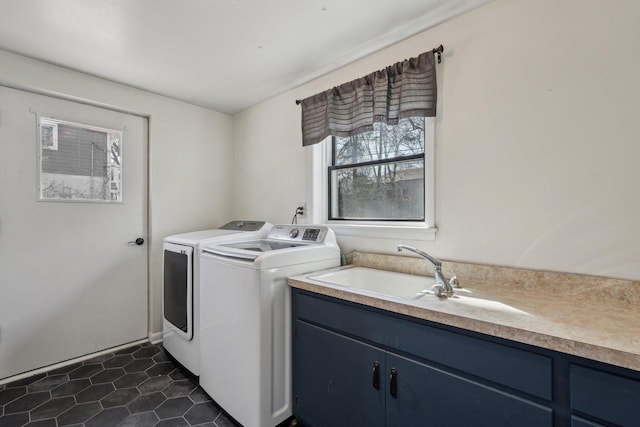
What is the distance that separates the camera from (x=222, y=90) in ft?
8.74

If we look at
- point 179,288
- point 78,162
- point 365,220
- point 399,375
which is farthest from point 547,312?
point 78,162

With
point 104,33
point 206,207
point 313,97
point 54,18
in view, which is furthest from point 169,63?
point 206,207

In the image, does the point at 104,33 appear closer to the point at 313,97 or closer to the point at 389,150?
the point at 313,97

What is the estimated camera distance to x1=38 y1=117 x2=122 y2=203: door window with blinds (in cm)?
221

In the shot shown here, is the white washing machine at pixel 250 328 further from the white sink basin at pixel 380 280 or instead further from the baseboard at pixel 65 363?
the baseboard at pixel 65 363

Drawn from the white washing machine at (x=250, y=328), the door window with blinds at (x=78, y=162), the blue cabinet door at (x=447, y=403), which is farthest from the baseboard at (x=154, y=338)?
the blue cabinet door at (x=447, y=403)

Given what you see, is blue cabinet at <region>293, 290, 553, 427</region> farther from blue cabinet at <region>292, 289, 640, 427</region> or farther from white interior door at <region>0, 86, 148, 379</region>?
white interior door at <region>0, 86, 148, 379</region>

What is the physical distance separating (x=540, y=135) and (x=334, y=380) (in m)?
1.56

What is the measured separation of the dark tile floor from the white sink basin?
1.04 meters

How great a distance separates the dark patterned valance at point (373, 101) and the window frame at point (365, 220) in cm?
14

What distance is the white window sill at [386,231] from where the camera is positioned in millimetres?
1756

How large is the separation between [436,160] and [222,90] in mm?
2012

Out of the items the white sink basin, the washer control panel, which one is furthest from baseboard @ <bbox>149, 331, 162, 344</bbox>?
the white sink basin

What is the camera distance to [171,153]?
2.84 metres
